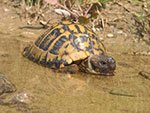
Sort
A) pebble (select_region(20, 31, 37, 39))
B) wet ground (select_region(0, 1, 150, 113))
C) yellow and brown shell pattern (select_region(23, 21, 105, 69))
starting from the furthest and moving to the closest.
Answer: pebble (select_region(20, 31, 37, 39)) < yellow and brown shell pattern (select_region(23, 21, 105, 69)) < wet ground (select_region(0, 1, 150, 113))

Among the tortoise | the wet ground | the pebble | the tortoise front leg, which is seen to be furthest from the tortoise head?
the pebble

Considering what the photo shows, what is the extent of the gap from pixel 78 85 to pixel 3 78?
1.13 meters

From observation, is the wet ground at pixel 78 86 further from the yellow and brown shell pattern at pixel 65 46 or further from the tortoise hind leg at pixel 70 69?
the yellow and brown shell pattern at pixel 65 46

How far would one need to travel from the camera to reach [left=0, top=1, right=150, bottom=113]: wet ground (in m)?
3.56

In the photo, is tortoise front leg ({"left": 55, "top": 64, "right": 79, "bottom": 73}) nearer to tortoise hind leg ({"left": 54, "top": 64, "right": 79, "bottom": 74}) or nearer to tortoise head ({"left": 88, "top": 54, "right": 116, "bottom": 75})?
tortoise hind leg ({"left": 54, "top": 64, "right": 79, "bottom": 74})

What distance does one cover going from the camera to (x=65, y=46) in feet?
16.3

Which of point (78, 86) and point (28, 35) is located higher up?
point (28, 35)

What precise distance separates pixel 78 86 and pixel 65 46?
0.86 m

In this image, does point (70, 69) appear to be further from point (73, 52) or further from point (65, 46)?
point (65, 46)

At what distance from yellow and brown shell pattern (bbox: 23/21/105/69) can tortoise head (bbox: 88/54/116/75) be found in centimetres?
13

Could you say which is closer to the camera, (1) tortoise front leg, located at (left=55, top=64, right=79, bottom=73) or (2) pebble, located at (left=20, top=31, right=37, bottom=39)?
(1) tortoise front leg, located at (left=55, top=64, right=79, bottom=73)

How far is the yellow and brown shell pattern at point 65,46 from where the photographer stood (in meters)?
4.90

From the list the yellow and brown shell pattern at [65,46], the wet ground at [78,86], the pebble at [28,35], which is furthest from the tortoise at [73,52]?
the pebble at [28,35]

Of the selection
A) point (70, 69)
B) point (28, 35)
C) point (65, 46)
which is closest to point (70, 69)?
point (70, 69)
